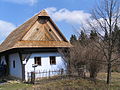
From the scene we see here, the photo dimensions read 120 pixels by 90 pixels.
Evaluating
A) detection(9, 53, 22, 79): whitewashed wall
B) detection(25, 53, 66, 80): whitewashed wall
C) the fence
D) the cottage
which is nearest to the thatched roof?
the cottage

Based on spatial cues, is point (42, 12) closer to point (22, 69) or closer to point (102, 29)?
point (22, 69)

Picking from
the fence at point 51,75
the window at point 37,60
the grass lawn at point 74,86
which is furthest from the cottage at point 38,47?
the grass lawn at point 74,86

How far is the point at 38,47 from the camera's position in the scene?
19.3 meters

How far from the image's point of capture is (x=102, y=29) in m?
14.5

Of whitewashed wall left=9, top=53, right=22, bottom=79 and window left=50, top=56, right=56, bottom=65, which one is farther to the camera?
window left=50, top=56, right=56, bottom=65

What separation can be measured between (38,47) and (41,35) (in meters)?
2.20

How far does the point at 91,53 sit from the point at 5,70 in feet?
38.0

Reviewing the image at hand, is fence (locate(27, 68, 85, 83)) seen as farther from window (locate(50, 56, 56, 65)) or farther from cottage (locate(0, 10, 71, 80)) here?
window (locate(50, 56, 56, 65))

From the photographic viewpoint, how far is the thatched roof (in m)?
19.8

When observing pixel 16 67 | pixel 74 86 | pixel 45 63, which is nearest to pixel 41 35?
pixel 45 63

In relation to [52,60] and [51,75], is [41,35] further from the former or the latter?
[51,75]

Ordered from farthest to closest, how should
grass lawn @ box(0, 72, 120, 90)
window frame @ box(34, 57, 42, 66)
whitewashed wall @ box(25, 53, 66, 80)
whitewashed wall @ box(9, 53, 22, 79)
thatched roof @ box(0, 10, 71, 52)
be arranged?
whitewashed wall @ box(9, 53, 22, 79) → thatched roof @ box(0, 10, 71, 52) → window frame @ box(34, 57, 42, 66) → whitewashed wall @ box(25, 53, 66, 80) → grass lawn @ box(0, 72, 120, 90)

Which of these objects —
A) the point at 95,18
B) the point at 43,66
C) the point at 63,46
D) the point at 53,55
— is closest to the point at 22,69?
the point at 43,66

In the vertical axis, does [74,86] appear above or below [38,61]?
below
